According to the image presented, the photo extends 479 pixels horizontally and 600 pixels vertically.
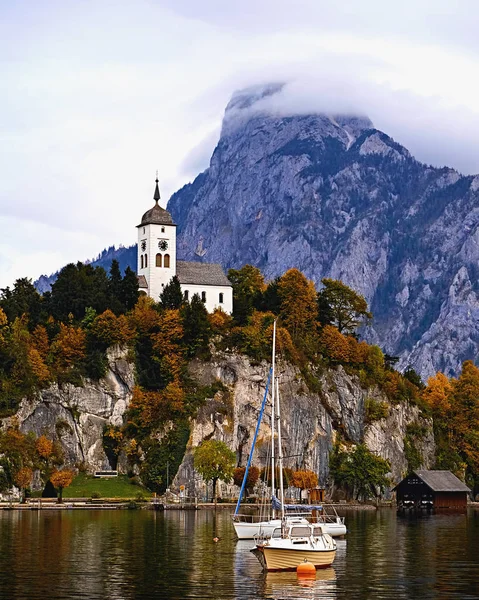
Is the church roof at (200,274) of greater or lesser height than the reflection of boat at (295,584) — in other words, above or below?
above

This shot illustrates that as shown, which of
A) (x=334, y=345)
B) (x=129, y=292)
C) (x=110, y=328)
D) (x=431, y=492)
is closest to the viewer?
(x=431, y=492)

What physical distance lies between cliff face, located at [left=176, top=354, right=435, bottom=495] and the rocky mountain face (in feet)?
0.53

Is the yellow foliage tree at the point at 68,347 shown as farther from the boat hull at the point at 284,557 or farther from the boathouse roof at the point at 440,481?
the boat hull at the point at 284,557

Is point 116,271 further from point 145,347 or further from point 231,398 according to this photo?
point 231,398

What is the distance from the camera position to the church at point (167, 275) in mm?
188375

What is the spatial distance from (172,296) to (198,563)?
10615cm

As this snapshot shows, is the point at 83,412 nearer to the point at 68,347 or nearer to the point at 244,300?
the point at 68,347

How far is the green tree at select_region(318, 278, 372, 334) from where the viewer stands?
630 ft

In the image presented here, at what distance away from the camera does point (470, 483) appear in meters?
197

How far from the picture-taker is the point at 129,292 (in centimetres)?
18300

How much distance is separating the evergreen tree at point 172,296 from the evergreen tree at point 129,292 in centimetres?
500

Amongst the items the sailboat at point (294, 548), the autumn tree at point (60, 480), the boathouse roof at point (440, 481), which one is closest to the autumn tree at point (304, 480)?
the boathouse roof at point (440, 481)

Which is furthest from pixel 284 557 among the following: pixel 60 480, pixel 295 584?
pixel 60 480

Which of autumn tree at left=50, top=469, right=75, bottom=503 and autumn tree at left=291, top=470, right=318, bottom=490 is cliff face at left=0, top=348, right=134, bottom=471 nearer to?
autumn tree at left=50, top=469, right=75, bottom=503
